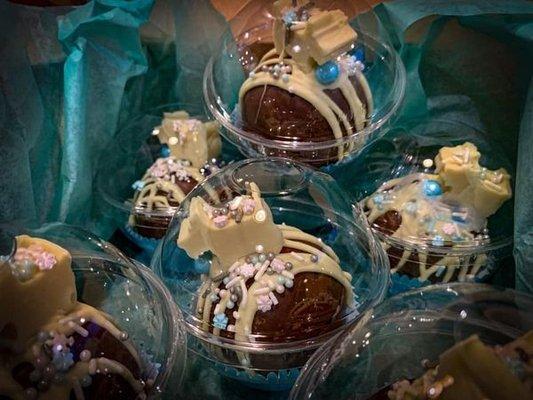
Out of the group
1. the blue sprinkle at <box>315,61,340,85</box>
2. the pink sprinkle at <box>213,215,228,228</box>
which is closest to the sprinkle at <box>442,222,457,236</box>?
the blue sprinkle at <box>315,61,340,85</box>

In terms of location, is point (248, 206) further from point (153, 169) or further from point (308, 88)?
point (153, 169)

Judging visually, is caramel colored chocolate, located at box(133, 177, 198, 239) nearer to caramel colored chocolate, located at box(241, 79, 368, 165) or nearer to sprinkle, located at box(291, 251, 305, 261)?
caramel colored chocolate, located at box(241, 79, 368, 165)

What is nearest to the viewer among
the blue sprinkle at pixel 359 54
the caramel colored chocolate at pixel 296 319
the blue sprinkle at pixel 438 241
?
the caramel colored chocolate at pixel 296 319

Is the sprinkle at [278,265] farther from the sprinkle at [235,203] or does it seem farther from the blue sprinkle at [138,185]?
the blue sprinkle at [138,185]

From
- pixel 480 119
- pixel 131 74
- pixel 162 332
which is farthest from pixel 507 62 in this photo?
pixel 162 332

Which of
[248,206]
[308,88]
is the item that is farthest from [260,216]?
[308,88]

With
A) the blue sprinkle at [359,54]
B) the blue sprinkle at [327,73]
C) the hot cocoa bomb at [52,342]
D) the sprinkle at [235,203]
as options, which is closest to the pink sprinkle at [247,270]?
the sprinkle at [235,203]
